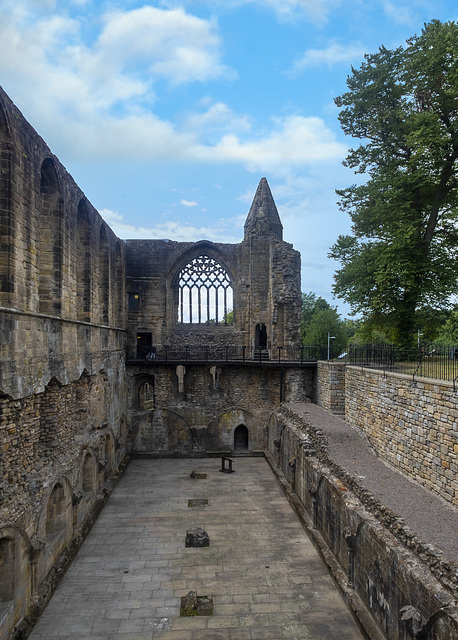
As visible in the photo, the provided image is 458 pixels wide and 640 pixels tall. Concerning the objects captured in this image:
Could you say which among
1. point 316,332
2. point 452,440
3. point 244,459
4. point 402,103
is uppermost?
point 402,103

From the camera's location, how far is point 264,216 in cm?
2114

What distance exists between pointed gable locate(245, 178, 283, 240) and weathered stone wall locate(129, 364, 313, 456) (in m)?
7.36

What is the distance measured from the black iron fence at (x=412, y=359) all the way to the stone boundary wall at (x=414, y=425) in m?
0.47

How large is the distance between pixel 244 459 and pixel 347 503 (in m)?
10.5

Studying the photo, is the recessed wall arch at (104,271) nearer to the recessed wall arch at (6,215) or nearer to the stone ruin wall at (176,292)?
the stone ruin wall at (176,292)

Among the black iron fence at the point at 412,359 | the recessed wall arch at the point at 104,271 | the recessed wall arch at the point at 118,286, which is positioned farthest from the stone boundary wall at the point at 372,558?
the recessed wall arch at the point at 118,286

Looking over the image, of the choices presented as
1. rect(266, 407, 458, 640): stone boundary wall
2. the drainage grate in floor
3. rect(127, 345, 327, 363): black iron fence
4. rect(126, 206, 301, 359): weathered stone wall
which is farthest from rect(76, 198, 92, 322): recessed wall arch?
rect(266, 407, 458, 640): stone boundary wall

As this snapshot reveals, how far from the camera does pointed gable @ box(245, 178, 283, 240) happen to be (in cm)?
2108

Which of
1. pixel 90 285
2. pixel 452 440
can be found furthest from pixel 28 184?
pixel 452 440

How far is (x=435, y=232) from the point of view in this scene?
14.6 meters

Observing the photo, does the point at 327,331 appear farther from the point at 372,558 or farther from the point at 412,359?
the point at 372,558

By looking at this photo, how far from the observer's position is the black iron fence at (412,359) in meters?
9.36

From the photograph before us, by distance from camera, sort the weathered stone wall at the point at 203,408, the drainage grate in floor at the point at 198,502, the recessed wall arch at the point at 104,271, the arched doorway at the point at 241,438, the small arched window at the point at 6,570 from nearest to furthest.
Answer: the small arched window at the point at 6,570, the drainage grate in floor at the point at 198,502, the recessed wall arch at the point at 104,271, the weathered stone wall at the point at 203,408, the arched doorway at the point at 241,438

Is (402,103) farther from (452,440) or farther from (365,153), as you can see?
(452,440)
